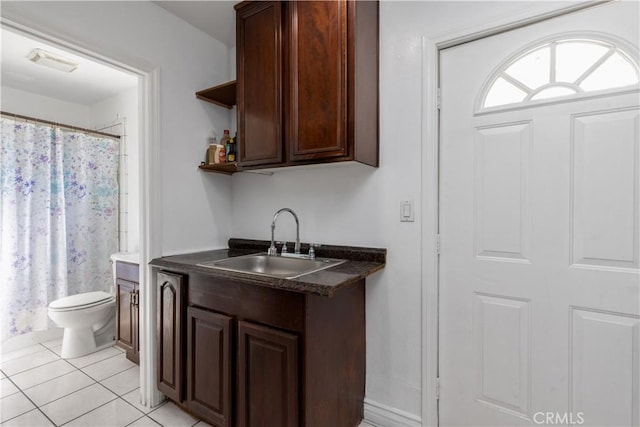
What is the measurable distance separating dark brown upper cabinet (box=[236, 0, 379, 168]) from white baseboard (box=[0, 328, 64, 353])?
8.82 feet

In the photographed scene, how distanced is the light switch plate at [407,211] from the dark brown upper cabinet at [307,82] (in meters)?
0.27

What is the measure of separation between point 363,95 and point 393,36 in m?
0.42

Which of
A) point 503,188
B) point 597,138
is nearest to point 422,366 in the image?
point 503,188

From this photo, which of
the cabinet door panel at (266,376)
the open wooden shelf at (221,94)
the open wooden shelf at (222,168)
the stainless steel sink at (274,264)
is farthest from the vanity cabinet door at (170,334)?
the open wooden shelf at (221,94)

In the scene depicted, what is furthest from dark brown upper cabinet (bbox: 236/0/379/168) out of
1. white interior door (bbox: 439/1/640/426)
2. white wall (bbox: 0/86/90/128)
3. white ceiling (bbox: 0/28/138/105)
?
white wall (bbox: 0/86/90/128)

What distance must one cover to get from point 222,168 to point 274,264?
0.77 metres

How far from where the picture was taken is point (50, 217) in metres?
2.64

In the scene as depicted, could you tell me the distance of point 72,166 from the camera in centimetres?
278

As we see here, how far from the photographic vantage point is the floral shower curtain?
2.47m

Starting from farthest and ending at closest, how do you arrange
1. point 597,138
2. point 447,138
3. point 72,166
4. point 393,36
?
point 72,166 < point 393,36 < point 447,138 < point 597,138

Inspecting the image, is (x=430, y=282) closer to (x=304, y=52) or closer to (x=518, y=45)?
(x=518, y=45)

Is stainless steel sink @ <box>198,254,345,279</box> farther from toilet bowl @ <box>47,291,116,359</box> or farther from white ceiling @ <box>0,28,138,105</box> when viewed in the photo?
white ceiling @ <box>0,28,138,105</box>

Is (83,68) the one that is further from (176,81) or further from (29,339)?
(29,339)

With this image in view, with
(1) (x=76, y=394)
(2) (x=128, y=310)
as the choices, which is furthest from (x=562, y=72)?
(1) (x=76, y=394)
